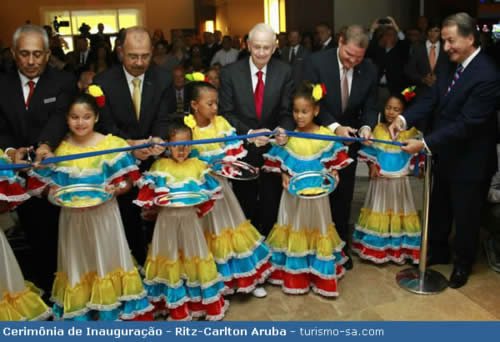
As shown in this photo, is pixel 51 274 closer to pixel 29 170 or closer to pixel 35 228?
pixel 35 228

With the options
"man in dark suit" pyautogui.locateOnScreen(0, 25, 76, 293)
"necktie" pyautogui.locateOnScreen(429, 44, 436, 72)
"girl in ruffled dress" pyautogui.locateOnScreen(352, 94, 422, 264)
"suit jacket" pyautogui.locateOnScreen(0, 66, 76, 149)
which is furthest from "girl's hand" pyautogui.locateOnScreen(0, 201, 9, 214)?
"necktie" pyautogui.locateOnScreen(429, 44, 436, 72)

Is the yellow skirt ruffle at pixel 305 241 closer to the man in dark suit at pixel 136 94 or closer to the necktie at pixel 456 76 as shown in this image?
the man in dark suit at pixel 136 94

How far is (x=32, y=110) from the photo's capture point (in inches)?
127

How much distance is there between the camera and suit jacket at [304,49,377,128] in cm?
378

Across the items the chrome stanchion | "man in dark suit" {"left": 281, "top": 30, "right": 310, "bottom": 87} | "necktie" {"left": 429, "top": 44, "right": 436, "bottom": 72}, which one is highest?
"man in dark suit" {"left": 281, "top": 30, "right": 310, "bottom": 87}

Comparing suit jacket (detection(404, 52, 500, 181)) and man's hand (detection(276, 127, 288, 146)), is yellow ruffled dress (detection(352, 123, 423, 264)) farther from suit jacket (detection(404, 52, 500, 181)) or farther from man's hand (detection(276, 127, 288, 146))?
man's hand (detection(276, 127, 288, 146))

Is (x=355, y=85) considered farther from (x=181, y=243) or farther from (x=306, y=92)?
(x=181, y=243)

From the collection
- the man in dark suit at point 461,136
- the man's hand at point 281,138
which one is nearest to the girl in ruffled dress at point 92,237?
the man's hand at point 281,138

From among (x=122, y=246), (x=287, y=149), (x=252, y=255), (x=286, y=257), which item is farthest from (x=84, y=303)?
(x=287, y=149)

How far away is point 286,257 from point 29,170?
1.78 m

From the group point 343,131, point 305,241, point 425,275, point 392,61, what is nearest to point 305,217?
point 305,241

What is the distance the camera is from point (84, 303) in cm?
305

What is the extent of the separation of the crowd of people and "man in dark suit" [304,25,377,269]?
0.01 metres

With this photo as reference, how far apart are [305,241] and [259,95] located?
1106 millimetres
